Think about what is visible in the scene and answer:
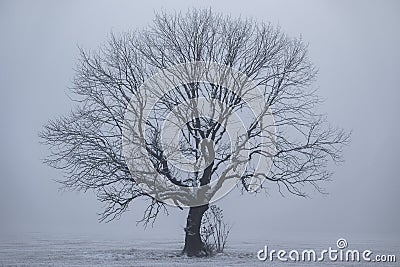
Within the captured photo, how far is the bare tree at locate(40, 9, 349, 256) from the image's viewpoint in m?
14.0

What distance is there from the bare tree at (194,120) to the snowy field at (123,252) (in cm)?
79

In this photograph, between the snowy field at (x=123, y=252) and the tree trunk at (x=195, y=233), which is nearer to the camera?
the snowy field at (x=123, y=252)

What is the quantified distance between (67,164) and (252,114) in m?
4.29

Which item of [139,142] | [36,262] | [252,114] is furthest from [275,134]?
[36,262]

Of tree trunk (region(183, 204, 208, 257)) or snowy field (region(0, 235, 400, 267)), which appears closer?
snowy field (region(0, 235, 400, 267))

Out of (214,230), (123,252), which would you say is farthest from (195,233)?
(123,252)

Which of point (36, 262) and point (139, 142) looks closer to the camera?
point (36, 262)

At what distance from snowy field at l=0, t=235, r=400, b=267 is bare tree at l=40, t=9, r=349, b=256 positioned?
2.59ft

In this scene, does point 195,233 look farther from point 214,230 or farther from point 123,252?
point 123,252

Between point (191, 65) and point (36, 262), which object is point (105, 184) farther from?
point (191, 65)

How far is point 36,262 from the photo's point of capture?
13102 millimetres

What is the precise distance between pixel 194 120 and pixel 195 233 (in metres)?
2.51

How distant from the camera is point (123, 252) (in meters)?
14.8

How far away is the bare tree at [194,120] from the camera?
1403 cm
